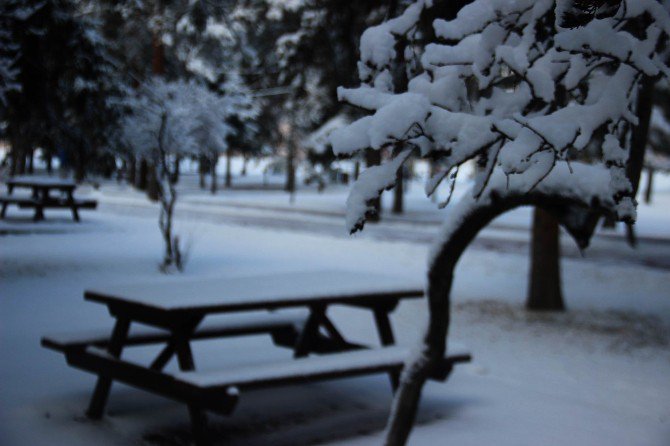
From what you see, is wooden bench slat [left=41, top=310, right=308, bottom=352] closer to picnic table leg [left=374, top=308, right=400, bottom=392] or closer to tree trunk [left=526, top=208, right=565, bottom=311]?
picnic table leg [left=374, top=308, right=400, bottom=392]

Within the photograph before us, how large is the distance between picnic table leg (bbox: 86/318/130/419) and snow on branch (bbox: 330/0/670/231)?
9.49ft

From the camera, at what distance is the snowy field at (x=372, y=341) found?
5477 millimetres

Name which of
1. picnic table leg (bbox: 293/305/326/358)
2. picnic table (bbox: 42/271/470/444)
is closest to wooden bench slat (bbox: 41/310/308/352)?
picnic table (bbox: 42/271/470/444)

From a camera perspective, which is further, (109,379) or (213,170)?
(213,170)

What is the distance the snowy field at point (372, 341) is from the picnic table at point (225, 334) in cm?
39

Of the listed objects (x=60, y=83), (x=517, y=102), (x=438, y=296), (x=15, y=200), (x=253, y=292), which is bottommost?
(x=15, y=200)

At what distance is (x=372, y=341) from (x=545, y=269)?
3.31 meters

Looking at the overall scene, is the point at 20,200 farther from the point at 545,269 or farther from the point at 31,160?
the point at 545,269

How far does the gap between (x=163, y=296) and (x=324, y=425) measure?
1.40 meters

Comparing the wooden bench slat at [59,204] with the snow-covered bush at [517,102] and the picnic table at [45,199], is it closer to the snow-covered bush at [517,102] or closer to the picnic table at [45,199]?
the picnic table at [45,199]

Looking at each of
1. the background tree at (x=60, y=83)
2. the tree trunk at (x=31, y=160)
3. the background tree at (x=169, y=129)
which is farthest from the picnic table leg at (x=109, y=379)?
the tree trunk at (x=31, y=160)

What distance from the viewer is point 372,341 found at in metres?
8.42

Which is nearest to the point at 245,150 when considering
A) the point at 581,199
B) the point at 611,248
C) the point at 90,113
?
Result: the point at 611,248

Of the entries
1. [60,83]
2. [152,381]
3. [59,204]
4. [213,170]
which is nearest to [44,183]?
[59,204]
